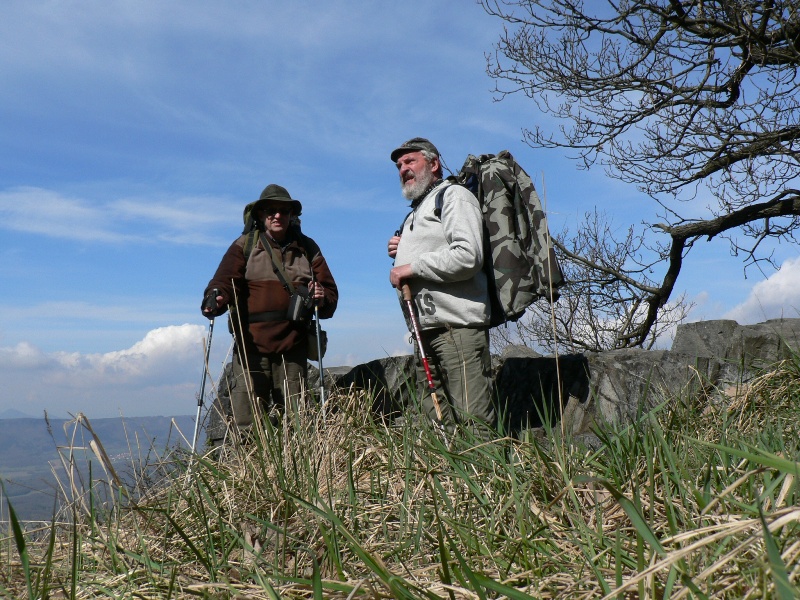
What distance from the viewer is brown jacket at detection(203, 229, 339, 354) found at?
5570 millimetres

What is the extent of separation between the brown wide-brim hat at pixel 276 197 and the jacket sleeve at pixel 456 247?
1599mm

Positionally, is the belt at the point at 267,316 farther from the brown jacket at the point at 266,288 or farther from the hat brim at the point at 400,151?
the hat brim at the point at 400,151

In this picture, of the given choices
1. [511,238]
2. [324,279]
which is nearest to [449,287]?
[511,238]

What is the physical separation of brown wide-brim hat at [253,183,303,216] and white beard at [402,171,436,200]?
3.77 feet

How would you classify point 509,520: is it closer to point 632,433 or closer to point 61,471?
point 632,433

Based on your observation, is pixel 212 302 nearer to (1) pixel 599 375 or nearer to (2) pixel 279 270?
(2) pixel 279 270

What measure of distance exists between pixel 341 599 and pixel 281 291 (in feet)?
13.1

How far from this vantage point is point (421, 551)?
218cm

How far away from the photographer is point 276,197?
18.6ft

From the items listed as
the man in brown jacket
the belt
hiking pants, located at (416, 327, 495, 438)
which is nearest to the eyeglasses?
the man in brown jacket

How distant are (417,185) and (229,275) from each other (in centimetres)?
170

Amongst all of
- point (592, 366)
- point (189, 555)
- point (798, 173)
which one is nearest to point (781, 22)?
point (798, 173)

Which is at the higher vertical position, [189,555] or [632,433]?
[632,433]

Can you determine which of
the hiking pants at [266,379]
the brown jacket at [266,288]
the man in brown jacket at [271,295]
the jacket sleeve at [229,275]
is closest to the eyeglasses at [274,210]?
the man in brown jacket at [271,295]
